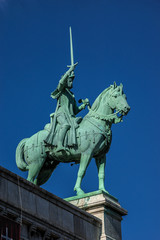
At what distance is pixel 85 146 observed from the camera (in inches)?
907

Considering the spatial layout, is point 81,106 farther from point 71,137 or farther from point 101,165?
point 101,165

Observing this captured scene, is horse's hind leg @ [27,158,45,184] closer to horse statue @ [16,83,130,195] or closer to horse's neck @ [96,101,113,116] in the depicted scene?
horse statue @ [16,83,130,195]

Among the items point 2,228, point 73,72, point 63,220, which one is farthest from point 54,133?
point 2,228

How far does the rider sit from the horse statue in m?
0.22

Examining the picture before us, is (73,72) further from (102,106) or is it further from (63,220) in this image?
(63,220)

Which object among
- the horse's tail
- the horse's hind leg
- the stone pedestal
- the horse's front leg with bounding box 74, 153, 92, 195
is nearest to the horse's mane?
the horse's front leg with bounding box 74, 153, 92, 195

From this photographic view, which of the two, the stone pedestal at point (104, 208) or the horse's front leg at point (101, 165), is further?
the horse's front leg at point (101, 165)

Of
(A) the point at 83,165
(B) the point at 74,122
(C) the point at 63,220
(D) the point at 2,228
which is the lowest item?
(D) the point at 2,228

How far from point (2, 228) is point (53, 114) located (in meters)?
7.12

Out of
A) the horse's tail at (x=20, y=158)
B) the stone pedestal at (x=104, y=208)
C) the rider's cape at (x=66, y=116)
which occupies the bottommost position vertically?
the stone pedestal at (x=104, y=208)

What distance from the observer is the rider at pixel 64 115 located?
23094 mm

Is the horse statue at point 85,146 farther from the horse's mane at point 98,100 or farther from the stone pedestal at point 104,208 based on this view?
the stone pedestal at point 104,208

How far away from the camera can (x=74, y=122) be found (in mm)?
23656

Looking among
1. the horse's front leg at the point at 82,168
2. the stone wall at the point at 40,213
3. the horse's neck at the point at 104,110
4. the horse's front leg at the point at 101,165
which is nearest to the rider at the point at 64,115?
the horse's front leg at the point at 82,168
